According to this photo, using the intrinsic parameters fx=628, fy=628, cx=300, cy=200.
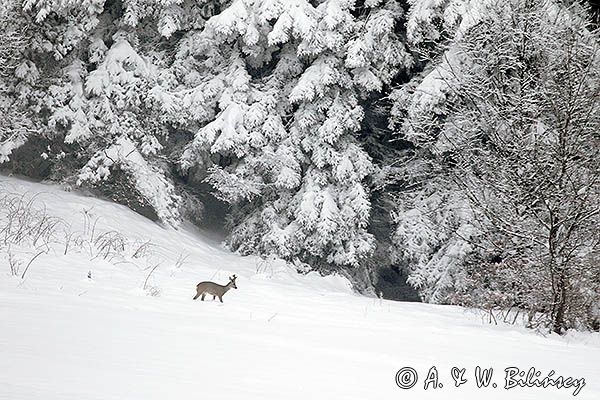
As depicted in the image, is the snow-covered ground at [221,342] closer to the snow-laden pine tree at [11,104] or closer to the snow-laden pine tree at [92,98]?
the snow-laden pine tree at [92,98]

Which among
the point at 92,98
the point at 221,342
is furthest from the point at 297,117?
the point at 221,342

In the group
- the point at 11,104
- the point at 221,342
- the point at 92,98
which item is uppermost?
the point at 92,98

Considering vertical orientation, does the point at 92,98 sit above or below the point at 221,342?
above

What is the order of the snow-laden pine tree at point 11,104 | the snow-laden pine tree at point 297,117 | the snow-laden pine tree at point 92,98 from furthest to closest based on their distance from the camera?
the snow-laden pine tree at point 297,117 → the snow-laden pine tree at point 92,98 → the snow-laden pine tree at point 11,104

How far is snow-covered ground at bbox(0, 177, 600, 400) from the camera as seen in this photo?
2.84 m

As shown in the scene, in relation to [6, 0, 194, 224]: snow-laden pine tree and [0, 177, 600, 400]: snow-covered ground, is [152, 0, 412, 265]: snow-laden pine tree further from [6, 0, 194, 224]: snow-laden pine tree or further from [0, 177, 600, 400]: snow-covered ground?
[0, 177, 600, 400]: snow-covered ground

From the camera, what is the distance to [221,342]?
12.6 ft

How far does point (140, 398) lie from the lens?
8.31ft

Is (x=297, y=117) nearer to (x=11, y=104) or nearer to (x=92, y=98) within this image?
(x=92, y=98)

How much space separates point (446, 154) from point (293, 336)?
10596mm

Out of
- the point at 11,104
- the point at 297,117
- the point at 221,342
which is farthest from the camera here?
the point at 297,117

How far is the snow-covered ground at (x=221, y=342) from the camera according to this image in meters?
2.84

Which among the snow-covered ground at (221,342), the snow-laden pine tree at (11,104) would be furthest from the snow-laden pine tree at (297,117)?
the snow-covered ground at (221,342)

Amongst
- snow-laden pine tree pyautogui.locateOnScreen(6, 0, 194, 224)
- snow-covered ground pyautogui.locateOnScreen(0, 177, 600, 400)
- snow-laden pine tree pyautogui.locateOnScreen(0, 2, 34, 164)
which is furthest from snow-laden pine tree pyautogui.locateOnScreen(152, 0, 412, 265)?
snow-covered ground pyautogui.locateOnScreen(0, 177, 600, 400)
